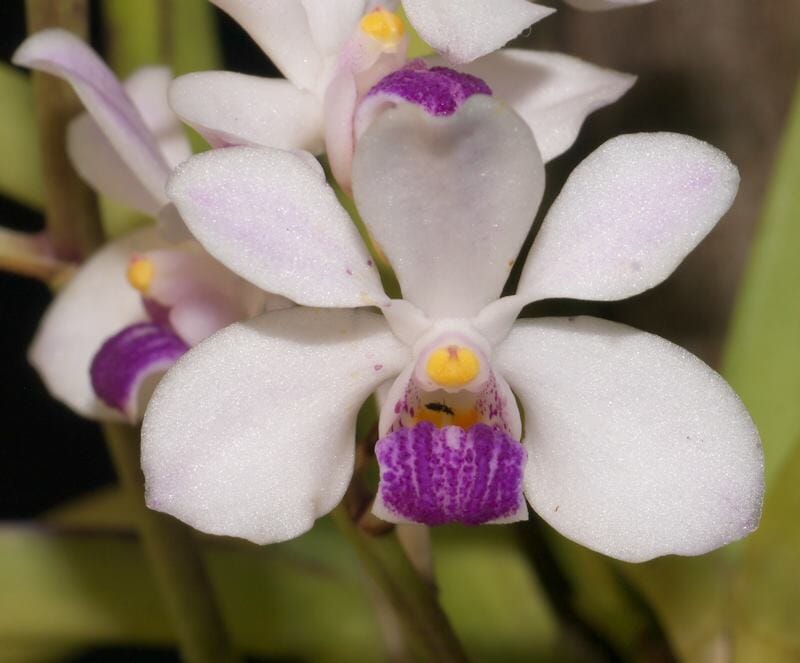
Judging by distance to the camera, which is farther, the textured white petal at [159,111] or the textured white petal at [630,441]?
the textured white petal at [159,111]

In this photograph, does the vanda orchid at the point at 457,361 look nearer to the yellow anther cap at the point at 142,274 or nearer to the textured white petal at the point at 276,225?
the textured white petal at the point at 276,225

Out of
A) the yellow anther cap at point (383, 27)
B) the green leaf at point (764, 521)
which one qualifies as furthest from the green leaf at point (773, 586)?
the yellow anther cap at point (383, 27)

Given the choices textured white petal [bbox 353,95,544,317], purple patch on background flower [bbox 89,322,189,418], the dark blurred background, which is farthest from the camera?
the dark blurred background

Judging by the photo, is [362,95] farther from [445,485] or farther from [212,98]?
[445,485]

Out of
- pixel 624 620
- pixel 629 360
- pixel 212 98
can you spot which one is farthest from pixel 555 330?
pixel 624 620

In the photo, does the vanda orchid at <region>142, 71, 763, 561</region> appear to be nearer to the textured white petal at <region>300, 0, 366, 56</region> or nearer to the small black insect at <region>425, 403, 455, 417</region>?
the small black insect at <region>425, 403, 455, 417</region>

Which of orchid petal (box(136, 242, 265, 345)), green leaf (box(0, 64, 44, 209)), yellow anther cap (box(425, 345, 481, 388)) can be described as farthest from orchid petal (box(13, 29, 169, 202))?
green leaf (box(0, 64, 44, 209))
